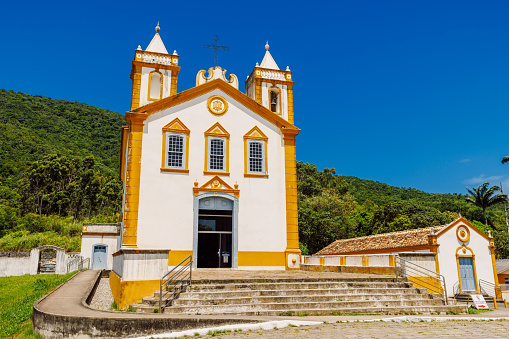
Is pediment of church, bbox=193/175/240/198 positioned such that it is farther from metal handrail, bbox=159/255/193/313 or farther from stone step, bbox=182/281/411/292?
stone step, bbox=182/281/411/292

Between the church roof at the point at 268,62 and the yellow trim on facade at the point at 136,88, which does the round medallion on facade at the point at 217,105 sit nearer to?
the yellow trim on facade at the point at 136,88

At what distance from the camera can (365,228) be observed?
38.4 metres

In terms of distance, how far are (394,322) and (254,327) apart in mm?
3382

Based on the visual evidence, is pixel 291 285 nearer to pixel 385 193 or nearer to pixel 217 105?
pixel 217 105

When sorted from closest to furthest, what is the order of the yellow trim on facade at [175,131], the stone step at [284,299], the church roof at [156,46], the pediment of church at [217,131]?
the stone step at [284,299], the yellow trim on facade at [175,131], the pediment of church at [217,131], the church roof at [156,46]

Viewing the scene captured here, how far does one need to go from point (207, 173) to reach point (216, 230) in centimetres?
258

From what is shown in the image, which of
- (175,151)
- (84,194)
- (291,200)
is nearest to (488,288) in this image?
(291,200)

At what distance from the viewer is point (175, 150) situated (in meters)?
18.1

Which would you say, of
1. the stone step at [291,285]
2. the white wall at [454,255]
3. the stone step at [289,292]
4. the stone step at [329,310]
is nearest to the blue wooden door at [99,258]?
the stone step at [291,285]

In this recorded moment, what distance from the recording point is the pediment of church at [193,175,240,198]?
1781cm

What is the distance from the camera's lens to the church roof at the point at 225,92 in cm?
1811

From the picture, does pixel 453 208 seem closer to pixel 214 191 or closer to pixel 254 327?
pixel 214 191

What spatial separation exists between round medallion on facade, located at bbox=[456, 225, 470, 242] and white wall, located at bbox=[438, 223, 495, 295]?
0.20 meters

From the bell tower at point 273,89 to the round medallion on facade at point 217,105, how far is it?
7.74ft
